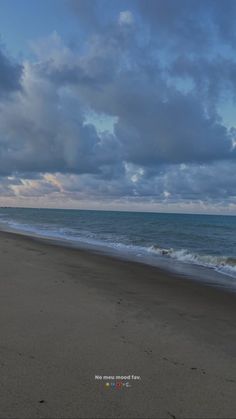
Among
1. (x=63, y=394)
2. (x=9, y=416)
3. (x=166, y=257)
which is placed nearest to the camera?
(x=9, y=416)

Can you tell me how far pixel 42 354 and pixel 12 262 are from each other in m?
8.08

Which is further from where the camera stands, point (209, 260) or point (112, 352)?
point (209, 260)

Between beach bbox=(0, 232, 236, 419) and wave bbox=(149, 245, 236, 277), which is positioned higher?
beach bbox=(0, 232, 236, 419)

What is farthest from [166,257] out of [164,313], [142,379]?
[142,379]

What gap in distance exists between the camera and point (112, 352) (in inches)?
173

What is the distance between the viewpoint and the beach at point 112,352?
3213 mm

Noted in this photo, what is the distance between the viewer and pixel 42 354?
419 cm

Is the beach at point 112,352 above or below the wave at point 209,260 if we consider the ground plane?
above

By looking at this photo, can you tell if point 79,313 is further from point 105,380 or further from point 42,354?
point 105,380

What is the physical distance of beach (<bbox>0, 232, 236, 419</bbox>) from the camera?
10.5ft

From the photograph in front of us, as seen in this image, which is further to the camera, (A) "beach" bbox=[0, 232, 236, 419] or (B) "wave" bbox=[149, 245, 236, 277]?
(B) "wave" bbox=[149, 245, 236, 277]

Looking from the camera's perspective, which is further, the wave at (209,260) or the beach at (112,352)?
the wave at (209,260)

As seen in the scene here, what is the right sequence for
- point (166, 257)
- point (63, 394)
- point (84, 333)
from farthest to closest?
point (166, 257) < point (84, 333) < point (63, 394)

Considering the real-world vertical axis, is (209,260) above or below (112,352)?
below
